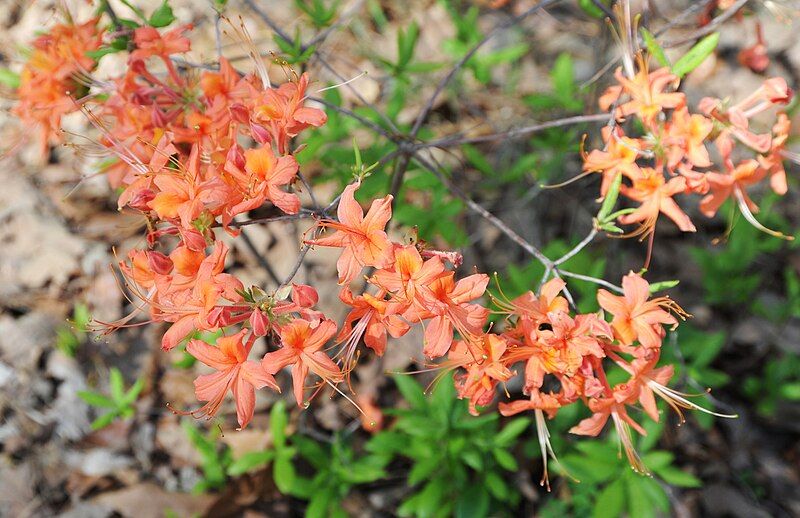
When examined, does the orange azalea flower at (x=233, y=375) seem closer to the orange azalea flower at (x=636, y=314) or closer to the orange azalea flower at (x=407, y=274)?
the orange azalea flower at (x=407, y=274)

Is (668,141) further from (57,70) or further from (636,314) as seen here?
(57,70)

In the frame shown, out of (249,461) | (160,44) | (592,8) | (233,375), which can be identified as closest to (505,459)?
(249,461)

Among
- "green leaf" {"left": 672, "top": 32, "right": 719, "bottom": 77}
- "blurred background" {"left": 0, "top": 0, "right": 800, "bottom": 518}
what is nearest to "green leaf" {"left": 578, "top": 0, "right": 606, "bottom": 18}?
"blurred background" {"left": 0, "top": 0, "right": 800, "bottom": 518}

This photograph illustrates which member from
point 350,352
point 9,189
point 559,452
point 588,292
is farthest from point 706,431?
point 9,189

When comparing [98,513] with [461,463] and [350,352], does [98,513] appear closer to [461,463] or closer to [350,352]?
[461,463]

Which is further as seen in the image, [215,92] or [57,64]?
[57,64]

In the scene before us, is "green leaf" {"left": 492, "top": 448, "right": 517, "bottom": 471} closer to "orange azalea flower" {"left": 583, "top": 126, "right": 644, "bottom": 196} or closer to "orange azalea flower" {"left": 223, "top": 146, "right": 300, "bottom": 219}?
"orange azalea flower" {"left": 583, "top": 126, "right": 644, "bottom": 196}

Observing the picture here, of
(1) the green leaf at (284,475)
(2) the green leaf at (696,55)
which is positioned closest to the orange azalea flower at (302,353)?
(1) the green leaf at (284,475)

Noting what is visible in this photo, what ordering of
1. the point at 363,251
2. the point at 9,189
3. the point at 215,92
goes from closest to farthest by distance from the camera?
1. the point at 363,251
2. the point at 215,92
3. the point at 9,189
